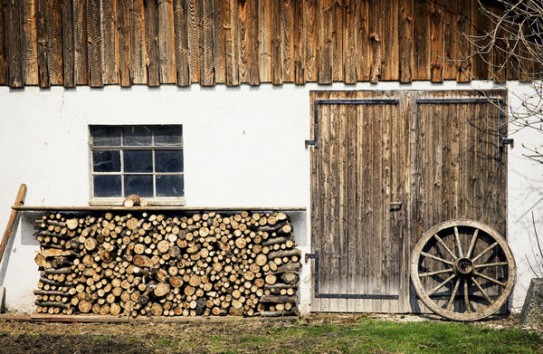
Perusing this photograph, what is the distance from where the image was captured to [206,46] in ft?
32.1

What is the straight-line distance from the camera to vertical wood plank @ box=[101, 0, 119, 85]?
9.85 m

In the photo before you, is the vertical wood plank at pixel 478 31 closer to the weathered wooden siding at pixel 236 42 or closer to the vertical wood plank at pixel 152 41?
the weathered wooden siding at pixel 236 42

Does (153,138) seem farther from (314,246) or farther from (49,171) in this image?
(314,246)

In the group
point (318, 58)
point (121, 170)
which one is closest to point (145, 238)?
point (121, 170)

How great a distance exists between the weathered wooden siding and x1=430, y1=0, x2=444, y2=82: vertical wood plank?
Result: 13 mm

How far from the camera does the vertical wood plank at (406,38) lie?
9.66 m

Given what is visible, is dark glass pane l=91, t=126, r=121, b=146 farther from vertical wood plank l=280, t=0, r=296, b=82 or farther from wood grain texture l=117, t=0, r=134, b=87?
vertical wood plank l=280, t=0, r=296, b=82

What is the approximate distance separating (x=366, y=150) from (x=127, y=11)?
3.54 metres

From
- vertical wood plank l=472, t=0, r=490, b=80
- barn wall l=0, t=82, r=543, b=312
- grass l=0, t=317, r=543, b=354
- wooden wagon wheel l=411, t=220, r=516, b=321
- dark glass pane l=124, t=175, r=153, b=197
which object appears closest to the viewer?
grass l=0, t=317, r=543, b=354

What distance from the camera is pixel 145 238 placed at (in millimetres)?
9648

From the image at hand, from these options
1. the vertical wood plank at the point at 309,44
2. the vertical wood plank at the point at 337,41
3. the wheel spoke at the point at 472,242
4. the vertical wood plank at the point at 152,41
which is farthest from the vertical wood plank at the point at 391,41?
the vertical wood plank at the point at 152,41

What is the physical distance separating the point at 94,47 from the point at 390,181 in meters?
4.17

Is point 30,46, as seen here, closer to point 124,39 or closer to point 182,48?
point 124,39

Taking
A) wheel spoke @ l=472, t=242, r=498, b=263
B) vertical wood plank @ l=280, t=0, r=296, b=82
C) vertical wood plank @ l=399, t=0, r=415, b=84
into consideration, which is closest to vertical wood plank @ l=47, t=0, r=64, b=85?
vertical wood plank @ l=280, t=0, r=296, b=82
